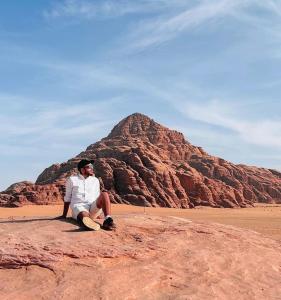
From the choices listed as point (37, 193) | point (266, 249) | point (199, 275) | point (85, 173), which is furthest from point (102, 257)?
point (37, 193)

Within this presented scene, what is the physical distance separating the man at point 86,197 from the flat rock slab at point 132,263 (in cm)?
23

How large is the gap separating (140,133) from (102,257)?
62.8 metres

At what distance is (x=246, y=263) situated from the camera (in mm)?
7047

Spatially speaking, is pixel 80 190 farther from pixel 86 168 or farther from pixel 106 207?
pixel 106 207

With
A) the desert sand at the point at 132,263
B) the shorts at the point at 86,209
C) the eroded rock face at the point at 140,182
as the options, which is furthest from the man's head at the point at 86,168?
the eroded rock face at the point at 140,182

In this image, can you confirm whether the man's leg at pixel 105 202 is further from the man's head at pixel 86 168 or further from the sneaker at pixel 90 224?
the man's head at pixel 86 168

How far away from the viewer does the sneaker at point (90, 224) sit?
7223 mm

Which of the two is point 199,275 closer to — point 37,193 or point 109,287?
point 109,287

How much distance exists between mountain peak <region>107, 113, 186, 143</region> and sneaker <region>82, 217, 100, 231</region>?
198 ft

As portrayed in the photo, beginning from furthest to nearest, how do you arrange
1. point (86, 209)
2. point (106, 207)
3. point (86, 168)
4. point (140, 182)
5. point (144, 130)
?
point (144, 130), point (140, 182), point (86, 168), point (86, 209), point (106, 207)

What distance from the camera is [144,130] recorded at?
72.1m

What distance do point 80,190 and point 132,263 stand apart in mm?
1736

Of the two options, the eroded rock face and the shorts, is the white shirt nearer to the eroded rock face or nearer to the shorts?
the shorts

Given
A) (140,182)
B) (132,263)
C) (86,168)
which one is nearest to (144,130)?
(140,182)
